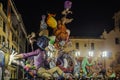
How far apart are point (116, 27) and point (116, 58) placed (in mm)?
7652

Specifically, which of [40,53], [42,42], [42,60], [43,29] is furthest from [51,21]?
[42,60]

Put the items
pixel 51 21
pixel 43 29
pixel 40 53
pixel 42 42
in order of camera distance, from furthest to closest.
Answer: pixel 51 21 → pixel 43 29 → pixel 40 53 → pixel 42 42

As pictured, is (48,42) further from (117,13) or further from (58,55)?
(117,13)

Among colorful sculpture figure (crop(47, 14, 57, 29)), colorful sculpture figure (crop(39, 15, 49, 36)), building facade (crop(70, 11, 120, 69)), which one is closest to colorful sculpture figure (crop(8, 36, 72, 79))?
colorful sculpture figure (crop(39, 15, 49, 36))

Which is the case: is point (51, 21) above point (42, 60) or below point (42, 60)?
above

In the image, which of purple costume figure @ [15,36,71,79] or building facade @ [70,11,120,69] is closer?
purple costume figure @ [15,36,71,79]

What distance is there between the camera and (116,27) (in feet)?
250

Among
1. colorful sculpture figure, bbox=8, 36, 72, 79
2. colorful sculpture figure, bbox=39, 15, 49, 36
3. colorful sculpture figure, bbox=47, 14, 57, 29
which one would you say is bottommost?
colorful sculpture figure, bbox=8, 36, 72, 79

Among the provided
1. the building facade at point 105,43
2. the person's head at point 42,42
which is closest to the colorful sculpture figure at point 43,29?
the person's head at point 42,42

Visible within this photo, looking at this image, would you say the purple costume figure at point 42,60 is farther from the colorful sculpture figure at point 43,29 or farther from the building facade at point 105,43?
the building facade at point 105,43

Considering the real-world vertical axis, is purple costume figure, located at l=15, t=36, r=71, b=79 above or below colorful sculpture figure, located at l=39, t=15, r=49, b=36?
below

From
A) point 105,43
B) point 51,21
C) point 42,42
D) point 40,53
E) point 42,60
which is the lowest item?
point 42,60

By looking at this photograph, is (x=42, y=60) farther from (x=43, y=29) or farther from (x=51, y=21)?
(x=51, y=21)

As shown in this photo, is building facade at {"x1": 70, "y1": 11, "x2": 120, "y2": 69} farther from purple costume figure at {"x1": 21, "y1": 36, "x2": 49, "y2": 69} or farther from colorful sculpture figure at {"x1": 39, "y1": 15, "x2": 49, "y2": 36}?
purple costume figure at {"x1": 21, "y1": 36, "x2": 49, "y2": 69}
